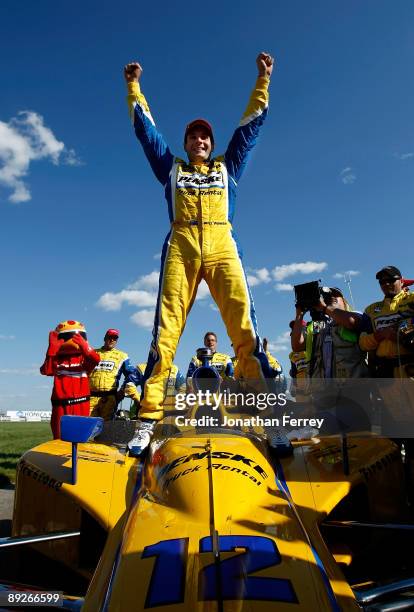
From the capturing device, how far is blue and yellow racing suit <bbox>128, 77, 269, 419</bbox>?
324cm

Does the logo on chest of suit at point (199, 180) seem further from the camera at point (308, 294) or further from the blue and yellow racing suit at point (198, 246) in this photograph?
the camera at point (308, 294)

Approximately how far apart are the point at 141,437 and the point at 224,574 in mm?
1512

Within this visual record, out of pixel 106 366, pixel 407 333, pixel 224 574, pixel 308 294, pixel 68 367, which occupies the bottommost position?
pixel 224 574

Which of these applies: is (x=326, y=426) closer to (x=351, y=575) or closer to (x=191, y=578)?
(x=351, y=575)

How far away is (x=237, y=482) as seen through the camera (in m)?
1.89

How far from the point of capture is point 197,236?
3.48 m

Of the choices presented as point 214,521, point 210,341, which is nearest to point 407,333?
point 214,521

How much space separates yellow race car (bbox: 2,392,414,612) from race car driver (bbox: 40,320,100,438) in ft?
6.93

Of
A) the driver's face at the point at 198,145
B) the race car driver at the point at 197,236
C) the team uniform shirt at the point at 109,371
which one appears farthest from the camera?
the team uniform shirt at the point at 109,371

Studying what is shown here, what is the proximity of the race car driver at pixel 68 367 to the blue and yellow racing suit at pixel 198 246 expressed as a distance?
233cm

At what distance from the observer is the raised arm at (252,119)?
149 inches

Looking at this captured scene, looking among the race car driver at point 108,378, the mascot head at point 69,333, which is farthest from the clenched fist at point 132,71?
the race car driver at point 108,378

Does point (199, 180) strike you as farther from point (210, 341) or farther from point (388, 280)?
point (210, 341)

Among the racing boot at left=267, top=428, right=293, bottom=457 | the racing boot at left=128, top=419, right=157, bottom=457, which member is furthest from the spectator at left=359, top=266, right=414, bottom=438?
the racing boot at left=128, top=419, right=157, bottom=457
